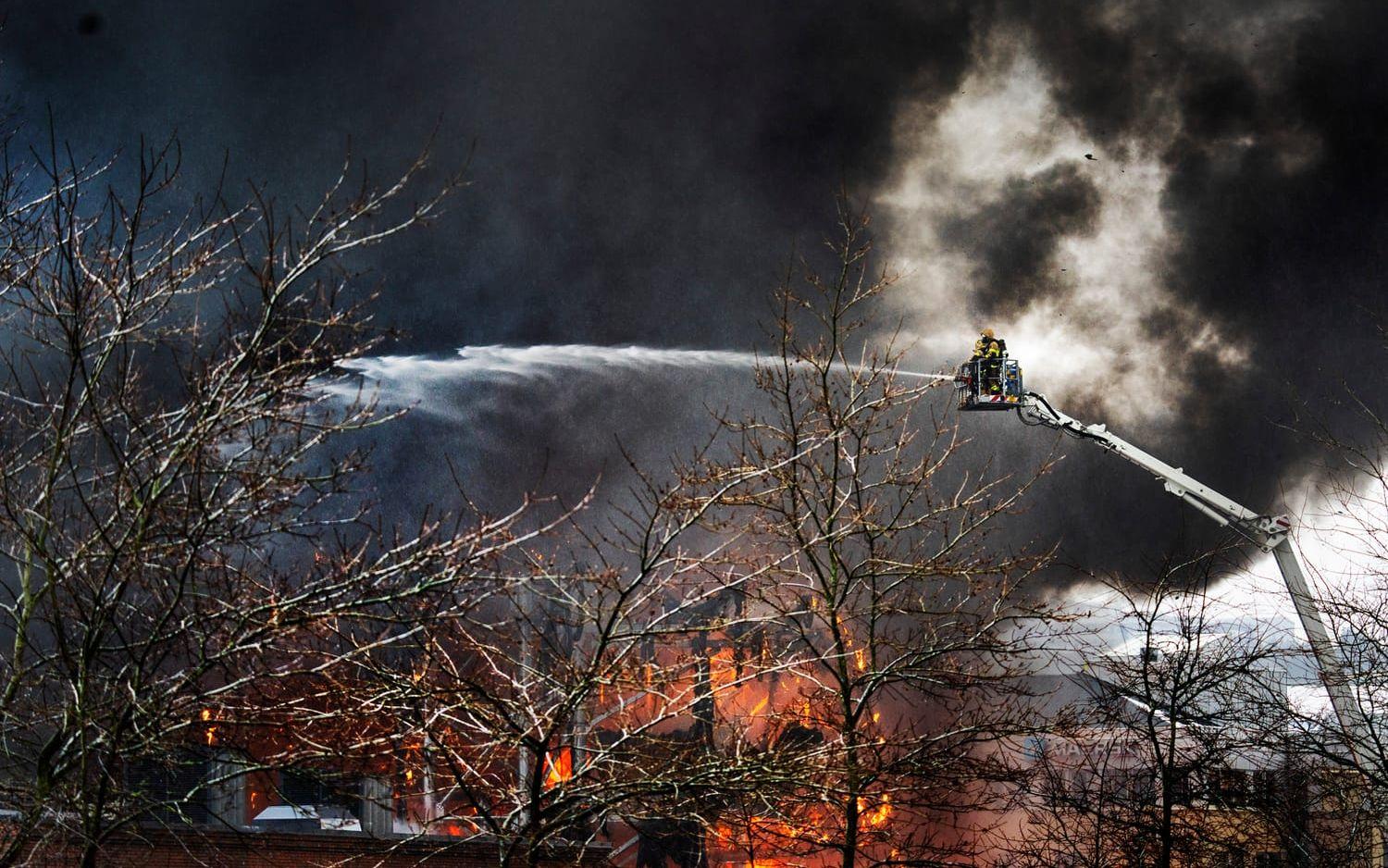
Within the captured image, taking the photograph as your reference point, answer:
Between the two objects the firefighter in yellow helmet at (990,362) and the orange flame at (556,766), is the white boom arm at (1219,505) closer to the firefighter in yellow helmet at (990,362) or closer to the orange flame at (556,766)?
the firefighter in yellow helmet at (990,362)

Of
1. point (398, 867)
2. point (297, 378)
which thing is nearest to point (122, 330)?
point (297, 378)

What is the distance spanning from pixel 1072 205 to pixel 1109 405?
4.66 m

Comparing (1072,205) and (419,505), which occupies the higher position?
(1072,205)

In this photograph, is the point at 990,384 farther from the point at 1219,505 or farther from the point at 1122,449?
the point at 1219,505

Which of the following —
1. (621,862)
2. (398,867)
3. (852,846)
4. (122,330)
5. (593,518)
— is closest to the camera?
(122,330)

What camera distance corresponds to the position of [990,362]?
2103 centimetres

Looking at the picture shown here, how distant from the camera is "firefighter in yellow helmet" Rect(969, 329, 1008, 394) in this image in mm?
20984

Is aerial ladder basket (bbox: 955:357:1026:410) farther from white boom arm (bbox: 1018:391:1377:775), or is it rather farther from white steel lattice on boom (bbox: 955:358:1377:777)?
white boom arm (bbox: 1018:391:1377:775)

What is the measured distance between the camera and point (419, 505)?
29016mm

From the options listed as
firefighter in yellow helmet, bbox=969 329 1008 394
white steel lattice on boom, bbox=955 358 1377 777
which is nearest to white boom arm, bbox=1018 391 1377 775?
white steel lattice on boom, bbox=955 358 1377 777

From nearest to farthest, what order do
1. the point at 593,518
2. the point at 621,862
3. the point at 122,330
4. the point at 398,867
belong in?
the point at 122,330, the point at 398,867, the point at 621,862, the point at 593,518

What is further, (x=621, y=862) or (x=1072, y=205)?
(x=1072, y=205)

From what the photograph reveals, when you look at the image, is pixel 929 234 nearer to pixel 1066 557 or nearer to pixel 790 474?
pixel 1066 557

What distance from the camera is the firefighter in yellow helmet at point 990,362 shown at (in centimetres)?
2098
